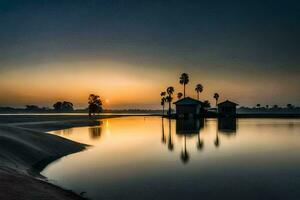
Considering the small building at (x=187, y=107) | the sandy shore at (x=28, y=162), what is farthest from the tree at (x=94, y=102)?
the sandy shore at (x=28, y=162)

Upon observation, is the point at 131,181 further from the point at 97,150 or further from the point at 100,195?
the point at 97,150

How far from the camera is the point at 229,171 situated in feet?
70.4

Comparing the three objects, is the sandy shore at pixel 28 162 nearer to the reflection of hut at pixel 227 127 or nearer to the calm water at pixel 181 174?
the calm water at pixel 181 174

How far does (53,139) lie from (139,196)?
20.4 metres

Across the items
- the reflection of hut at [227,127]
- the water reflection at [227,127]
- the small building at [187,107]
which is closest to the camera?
the water reflection at [227,127]

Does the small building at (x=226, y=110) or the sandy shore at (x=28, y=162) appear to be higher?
the small building at (x=226, y=110)

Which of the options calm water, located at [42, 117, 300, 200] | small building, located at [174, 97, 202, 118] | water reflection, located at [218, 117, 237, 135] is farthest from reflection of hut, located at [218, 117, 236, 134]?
small building, located at [174, 97, 202, 118]

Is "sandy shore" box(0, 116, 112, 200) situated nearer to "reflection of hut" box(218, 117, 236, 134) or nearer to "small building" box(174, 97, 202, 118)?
"reflection of hut" box(218, 117, 236, 134)

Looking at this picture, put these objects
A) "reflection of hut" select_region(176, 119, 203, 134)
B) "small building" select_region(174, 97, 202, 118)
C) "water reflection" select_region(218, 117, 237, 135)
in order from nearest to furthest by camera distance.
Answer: "reflection of hut" select_region(176, 119, 203, 134)
"water reflection" select_region(218, 117, 237, 135)
"small building" select_region(174, 97, 202, 118)

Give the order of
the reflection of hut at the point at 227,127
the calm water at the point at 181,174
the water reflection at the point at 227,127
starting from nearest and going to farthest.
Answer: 1. the calm water at the point at 181,174
2. the water reflection at the point at 227,127
3. the reflection of hut at the point at 227,127

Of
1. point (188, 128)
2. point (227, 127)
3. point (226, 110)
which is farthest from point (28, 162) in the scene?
point (226, 110)

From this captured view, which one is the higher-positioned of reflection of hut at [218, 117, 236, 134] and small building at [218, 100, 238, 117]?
small building at [218, 100, 238, 117]

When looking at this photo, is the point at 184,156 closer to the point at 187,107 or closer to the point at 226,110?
the point at 187,107

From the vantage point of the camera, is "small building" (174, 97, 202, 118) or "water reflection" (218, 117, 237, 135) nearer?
"water reflection" (218, 117, 237, 135)
